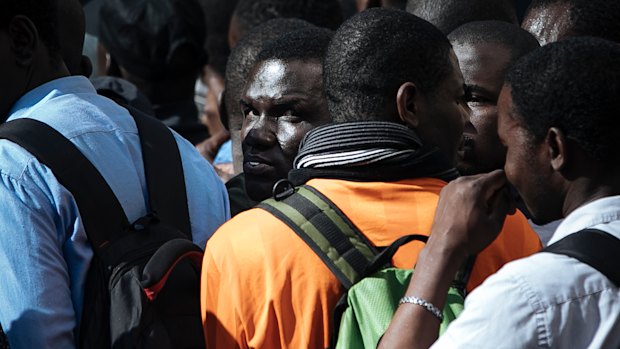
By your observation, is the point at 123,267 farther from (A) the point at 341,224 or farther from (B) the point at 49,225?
(A) the point at 341,224

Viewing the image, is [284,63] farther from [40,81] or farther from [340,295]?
[340,295]

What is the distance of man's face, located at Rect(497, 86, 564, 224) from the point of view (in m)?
2.72

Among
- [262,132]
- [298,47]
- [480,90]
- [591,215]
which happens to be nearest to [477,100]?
[480,90]

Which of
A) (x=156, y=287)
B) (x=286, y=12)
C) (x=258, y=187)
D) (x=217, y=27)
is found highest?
(x=156, y=287)

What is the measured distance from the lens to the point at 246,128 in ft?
13.3

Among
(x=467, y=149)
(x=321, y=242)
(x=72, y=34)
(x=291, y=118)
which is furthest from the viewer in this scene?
(x=467, y=149)

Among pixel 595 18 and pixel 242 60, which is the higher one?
pixel 595 18

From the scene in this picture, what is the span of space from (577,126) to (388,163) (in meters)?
0.51

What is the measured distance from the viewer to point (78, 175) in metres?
3.14

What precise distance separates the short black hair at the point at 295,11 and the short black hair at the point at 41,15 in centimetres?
267

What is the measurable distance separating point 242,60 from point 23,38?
167 centimetres

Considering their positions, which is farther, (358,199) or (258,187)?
(258,187)

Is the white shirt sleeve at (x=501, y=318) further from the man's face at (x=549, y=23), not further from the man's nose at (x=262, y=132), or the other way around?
the man's face at (x=549, y=23)

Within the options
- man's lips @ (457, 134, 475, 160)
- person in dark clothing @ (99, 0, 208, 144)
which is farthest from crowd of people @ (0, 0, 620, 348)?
person in dark clothing @ (99, 0, 208, 144)
